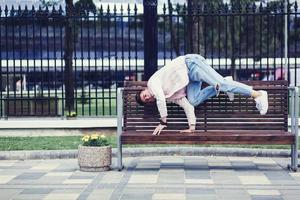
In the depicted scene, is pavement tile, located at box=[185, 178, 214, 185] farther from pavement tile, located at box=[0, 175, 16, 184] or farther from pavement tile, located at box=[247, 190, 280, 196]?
pavement tile, located at box=[0, 175, 16, 184]

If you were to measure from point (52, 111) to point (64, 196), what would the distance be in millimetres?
9838

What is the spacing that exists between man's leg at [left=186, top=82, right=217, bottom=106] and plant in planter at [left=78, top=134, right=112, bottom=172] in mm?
1486

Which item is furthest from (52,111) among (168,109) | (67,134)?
(168,109)

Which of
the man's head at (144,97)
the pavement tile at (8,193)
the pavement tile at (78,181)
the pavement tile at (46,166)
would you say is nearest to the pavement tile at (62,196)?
the pavement tile at (8,193)

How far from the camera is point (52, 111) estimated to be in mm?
17344

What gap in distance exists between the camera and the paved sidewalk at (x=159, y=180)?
7738 millimetres

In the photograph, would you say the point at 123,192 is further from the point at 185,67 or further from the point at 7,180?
the point at 185,67

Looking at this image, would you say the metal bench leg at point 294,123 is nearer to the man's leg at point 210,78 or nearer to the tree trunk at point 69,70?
the man's leg at point 210,78

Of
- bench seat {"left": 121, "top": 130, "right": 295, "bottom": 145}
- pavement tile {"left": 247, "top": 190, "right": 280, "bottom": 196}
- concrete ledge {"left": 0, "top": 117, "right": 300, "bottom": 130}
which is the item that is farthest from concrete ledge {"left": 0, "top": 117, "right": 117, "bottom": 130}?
pavement tile {"left": 247, "top": 190, "right": 280, "bottom": 196}

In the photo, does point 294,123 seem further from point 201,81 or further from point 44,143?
point 44,143

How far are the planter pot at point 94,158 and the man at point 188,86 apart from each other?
825mm

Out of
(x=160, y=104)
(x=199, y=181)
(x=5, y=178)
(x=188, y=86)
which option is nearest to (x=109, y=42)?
(x=188, y=86)

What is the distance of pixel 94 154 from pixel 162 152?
2.10 m

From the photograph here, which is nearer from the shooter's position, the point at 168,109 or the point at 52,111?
the point at 168,109
